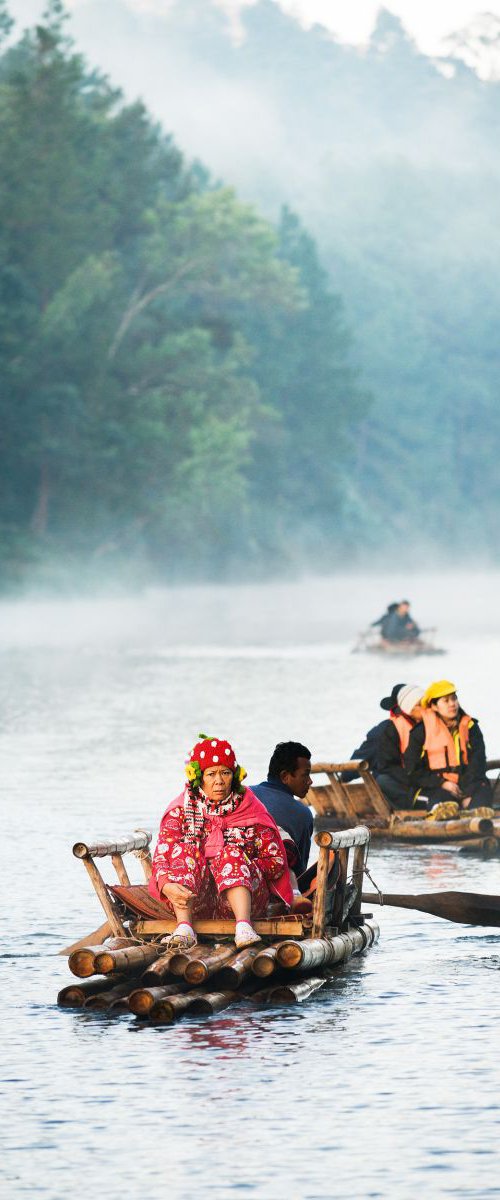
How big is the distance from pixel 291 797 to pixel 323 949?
3.72ft

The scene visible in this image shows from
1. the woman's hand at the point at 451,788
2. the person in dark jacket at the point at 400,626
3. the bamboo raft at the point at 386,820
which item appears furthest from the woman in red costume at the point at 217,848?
the person in dark jacket at the point at 400,626

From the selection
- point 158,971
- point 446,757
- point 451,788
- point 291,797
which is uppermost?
point 446,757

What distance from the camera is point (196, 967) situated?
1091 cm

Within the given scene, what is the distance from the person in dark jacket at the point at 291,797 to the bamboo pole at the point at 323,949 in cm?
42

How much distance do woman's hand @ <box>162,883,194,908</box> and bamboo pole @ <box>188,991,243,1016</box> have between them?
0.58m

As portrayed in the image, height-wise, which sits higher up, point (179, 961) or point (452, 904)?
point (452, 904)

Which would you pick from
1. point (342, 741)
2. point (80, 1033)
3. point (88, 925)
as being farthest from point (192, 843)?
point (342, 741)

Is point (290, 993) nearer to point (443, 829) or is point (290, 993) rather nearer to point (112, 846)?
point (112, 846)

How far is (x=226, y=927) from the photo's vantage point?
11.6m

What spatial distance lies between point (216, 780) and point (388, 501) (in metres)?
128

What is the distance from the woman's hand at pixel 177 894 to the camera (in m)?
11.5

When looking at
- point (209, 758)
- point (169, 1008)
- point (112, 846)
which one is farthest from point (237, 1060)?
point (112, 846)

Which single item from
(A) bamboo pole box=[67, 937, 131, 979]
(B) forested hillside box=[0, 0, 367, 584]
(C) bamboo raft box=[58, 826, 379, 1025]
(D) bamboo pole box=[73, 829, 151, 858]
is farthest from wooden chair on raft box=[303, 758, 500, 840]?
(B) forested hillside box=[0, 0, 367, 584]

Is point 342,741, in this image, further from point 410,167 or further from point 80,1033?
point 410,167
